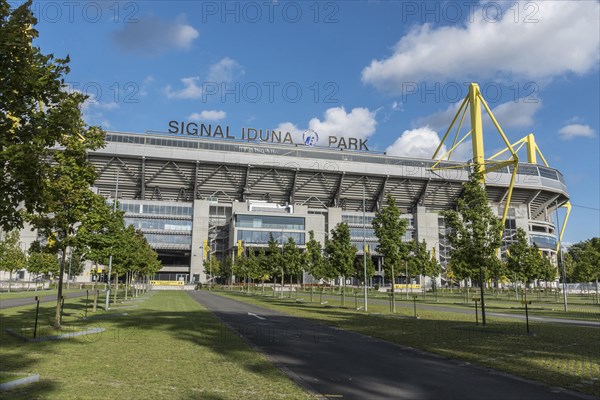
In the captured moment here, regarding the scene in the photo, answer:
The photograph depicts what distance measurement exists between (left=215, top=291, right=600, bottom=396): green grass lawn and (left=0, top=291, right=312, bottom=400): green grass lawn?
5979mm

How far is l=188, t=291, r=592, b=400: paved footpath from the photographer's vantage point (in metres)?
8.96

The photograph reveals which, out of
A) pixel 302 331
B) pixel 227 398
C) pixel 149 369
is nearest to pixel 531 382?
pixel 227 398

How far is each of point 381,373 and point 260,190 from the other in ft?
366

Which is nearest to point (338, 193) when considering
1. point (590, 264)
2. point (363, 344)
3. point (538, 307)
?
point (590, 264)

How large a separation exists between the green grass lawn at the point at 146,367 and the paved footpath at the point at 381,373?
811 millimetres

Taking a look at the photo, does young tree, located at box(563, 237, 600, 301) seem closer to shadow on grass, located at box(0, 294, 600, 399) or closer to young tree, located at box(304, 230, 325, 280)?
shadow on grass, located at box(0, 294, 600, 399)

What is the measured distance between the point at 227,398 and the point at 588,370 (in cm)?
918

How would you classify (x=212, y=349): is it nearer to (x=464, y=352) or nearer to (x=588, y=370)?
(x=464, y=352)

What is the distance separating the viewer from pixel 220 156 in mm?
111688

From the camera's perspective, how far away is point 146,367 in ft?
36.2

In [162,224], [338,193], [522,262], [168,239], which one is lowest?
[522,262]

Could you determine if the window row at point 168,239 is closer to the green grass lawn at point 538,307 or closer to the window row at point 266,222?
the window row at point 266,222

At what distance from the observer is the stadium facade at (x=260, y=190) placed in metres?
111

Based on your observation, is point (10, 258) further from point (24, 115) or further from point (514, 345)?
point (514, 345)
